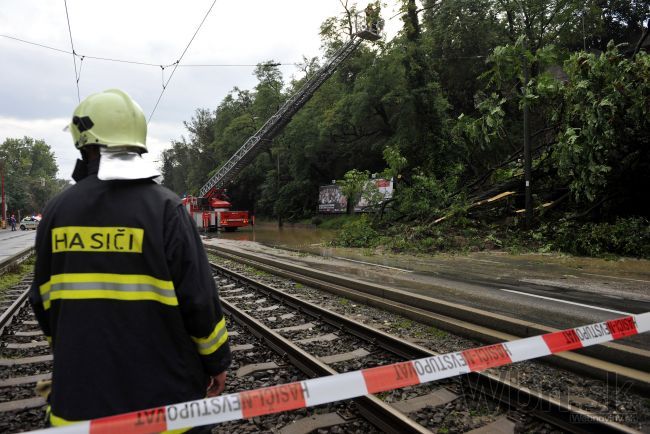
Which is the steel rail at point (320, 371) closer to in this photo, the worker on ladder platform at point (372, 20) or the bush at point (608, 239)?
the bush at point (608, 239)

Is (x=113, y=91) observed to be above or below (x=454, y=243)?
above

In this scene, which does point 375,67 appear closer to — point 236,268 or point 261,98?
point 261,98

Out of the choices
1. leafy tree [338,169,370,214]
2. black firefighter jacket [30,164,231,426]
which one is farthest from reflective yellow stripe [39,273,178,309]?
leafy tree [338,169,370,214]

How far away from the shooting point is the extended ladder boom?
2545 cm

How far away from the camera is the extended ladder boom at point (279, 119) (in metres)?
25.5

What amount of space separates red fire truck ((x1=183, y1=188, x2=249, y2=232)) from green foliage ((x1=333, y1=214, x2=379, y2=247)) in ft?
46.1

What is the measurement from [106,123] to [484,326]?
5.61m

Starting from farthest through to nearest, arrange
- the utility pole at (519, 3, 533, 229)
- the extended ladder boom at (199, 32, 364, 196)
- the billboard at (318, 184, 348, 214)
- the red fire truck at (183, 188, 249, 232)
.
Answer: the billboard at (318, 184, 348, 214)
the red fire truck at (183, 188, 249, 232)
the extended ladder boom at (199, 32, 364, 196)
the utility pole at (519, 3, 533, 229)

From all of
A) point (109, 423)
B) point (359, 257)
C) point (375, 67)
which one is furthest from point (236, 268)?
point (375, 67)

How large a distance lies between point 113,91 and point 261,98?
144ft

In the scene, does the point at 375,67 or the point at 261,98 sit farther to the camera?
the point at 261,98

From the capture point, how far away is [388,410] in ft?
11.1

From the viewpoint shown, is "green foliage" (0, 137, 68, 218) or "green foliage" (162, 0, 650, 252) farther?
"green foliage" (0, 137, 68, 218)

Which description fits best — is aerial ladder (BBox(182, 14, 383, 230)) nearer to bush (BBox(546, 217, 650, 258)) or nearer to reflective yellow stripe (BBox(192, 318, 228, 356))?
bush (BBox(546, 217, 650, 258))
